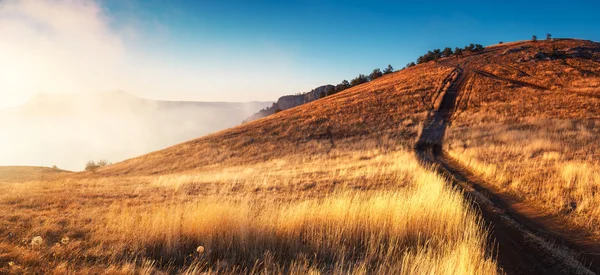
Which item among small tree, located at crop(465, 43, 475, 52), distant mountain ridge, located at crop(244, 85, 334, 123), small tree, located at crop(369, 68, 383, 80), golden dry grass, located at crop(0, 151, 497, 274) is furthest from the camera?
distant mountain ridge, located at crop(244, 85, 334, 123)

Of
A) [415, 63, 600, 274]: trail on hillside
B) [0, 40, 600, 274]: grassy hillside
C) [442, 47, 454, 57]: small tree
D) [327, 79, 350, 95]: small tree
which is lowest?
[415, 63, 600, 274]: trail on hillside

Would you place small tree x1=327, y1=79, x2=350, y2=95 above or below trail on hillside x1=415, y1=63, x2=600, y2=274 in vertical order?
above

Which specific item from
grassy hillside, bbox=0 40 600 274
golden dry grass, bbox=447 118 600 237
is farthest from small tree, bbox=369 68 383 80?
golden dry grass, bbox=447 118 600 237

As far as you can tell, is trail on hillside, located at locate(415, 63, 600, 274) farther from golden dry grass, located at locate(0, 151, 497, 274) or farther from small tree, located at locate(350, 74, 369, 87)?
small tree, located at locate(350, 74, 369, 87)

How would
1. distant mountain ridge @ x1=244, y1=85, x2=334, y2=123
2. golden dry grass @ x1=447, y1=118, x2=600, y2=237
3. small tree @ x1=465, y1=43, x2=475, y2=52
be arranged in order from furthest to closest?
distant mountain ridge @ x1=244, y1=85, x2=334, y2=123 → small tree @ x1=465, y1=43, x2=475, y2=52 → golden dry grass @ x1=447, y1=118, x2=600, y2=237

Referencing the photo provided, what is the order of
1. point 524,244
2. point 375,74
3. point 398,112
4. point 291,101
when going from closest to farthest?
point 524,244 → point 398,112 → point 375,74 → point 291,101

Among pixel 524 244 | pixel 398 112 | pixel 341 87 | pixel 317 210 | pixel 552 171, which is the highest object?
pixel 341 87

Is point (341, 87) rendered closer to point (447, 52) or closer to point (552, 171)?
point (447, 52)

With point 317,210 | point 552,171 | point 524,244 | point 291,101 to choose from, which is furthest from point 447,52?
point 291,101

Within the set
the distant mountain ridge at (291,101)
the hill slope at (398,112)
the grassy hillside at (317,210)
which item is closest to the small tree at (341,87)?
the hill slope at (398,112)

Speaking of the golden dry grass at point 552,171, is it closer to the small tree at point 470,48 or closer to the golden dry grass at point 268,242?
the golden dry grass at point 268,242

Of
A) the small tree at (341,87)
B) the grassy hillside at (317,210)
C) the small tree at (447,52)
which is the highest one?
the small tree at (447,52)

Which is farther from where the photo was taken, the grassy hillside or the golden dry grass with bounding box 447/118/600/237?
the golden dry grass with bounding box 447/118/600/237

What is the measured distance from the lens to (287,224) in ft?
15.0
